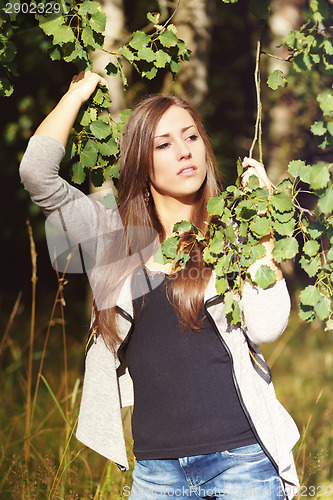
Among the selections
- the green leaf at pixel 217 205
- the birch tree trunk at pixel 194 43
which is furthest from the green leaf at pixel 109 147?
the birch tree trunk at pixel 194 43

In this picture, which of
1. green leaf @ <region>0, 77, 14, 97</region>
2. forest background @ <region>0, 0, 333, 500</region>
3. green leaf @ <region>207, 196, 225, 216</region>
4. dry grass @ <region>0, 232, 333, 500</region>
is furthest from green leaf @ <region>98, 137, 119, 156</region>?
dry grass @ <region>0, 232, 333, 500</region>

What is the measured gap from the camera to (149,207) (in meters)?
2.05

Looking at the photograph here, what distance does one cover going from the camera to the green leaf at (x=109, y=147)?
193 cm

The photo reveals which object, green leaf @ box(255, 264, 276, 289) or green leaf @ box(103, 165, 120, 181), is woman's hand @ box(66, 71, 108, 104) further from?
green leaf @ box(255, 264, 276, 289)

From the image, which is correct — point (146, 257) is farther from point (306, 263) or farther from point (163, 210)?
point (306, 263)

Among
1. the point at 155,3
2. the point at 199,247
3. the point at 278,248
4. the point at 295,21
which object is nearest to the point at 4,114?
the point at 155,3

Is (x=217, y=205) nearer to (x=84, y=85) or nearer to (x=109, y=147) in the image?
(x=109, y=147)

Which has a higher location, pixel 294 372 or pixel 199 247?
pixel 199 247

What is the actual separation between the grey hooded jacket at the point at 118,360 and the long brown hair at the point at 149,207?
43mm

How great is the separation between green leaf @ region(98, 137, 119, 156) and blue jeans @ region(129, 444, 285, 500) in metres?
1.00

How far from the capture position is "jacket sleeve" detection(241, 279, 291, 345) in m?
1.63

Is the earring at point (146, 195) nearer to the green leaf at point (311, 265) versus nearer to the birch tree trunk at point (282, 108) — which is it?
the green leaf at point (311, 265)

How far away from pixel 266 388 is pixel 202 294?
1.16ft

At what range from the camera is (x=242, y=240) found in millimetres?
1750
